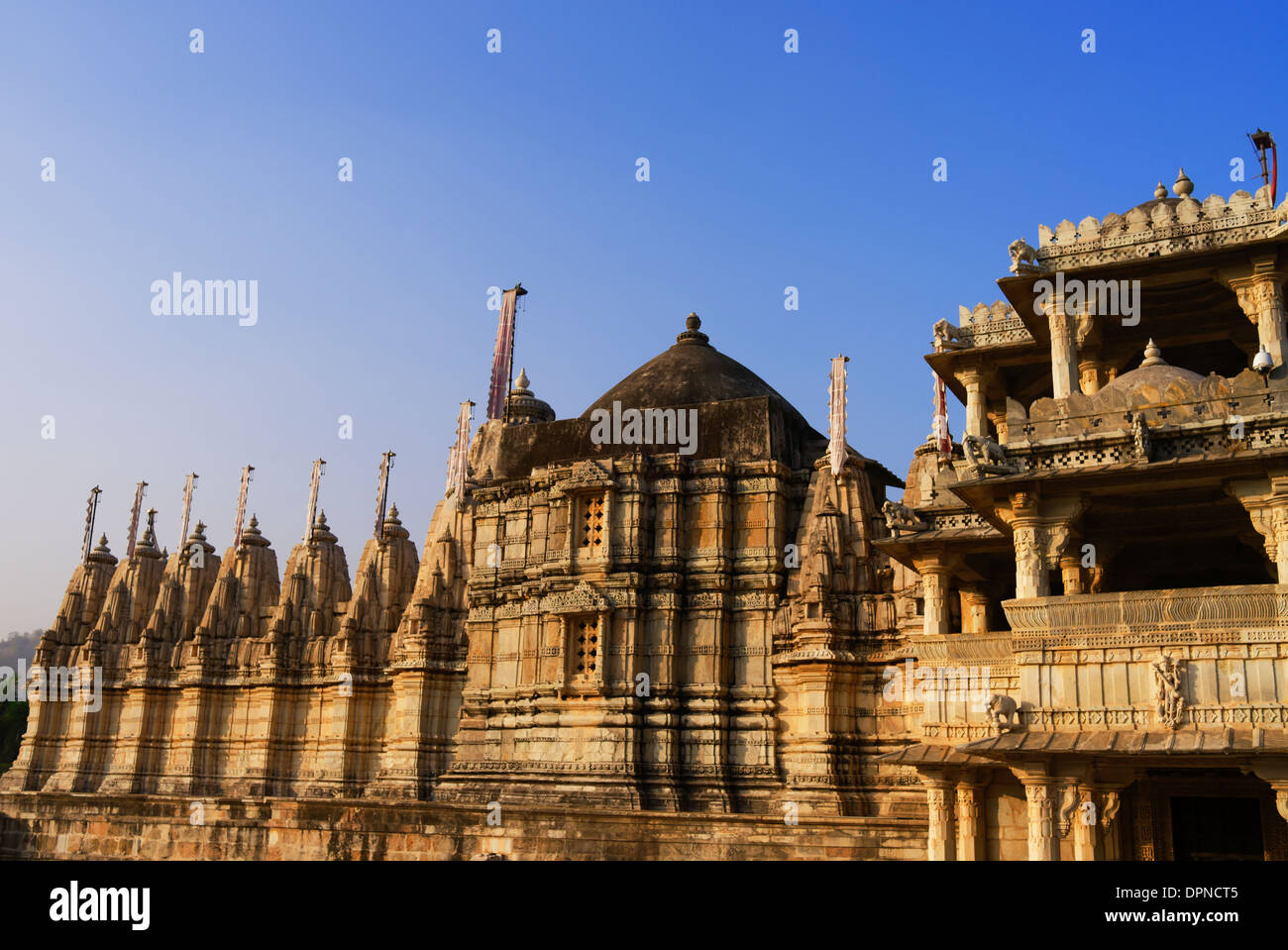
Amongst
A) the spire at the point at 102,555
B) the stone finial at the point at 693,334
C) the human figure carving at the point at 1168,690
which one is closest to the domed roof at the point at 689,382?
the stone finial at the point at 693,334

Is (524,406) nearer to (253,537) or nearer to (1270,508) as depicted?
(253,537)

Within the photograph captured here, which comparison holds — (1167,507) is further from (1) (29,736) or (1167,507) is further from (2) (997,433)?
(1) (29,736)

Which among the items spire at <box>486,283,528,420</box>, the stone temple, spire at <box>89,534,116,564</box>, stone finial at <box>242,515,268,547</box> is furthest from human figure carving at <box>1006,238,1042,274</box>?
spire at <box>89,534,116,564</box>

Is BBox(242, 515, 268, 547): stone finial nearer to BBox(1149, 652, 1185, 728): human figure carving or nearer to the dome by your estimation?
the dome

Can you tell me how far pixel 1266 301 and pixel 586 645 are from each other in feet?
54.5

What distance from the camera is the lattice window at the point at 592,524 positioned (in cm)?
2925

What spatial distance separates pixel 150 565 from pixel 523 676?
2444 cm

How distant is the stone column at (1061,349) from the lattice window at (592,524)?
12.9m

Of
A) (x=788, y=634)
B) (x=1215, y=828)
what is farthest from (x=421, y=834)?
(x=1215, y=828)

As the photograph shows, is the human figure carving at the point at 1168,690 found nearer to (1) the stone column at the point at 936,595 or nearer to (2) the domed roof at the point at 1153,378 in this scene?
(2) the domed roof at the point at 1153,378

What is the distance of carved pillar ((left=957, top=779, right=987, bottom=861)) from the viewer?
58.4 ft

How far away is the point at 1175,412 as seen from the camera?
16.3 metres

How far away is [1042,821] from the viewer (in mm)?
15523

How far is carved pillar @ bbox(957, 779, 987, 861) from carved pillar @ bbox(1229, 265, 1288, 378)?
25.5ft
